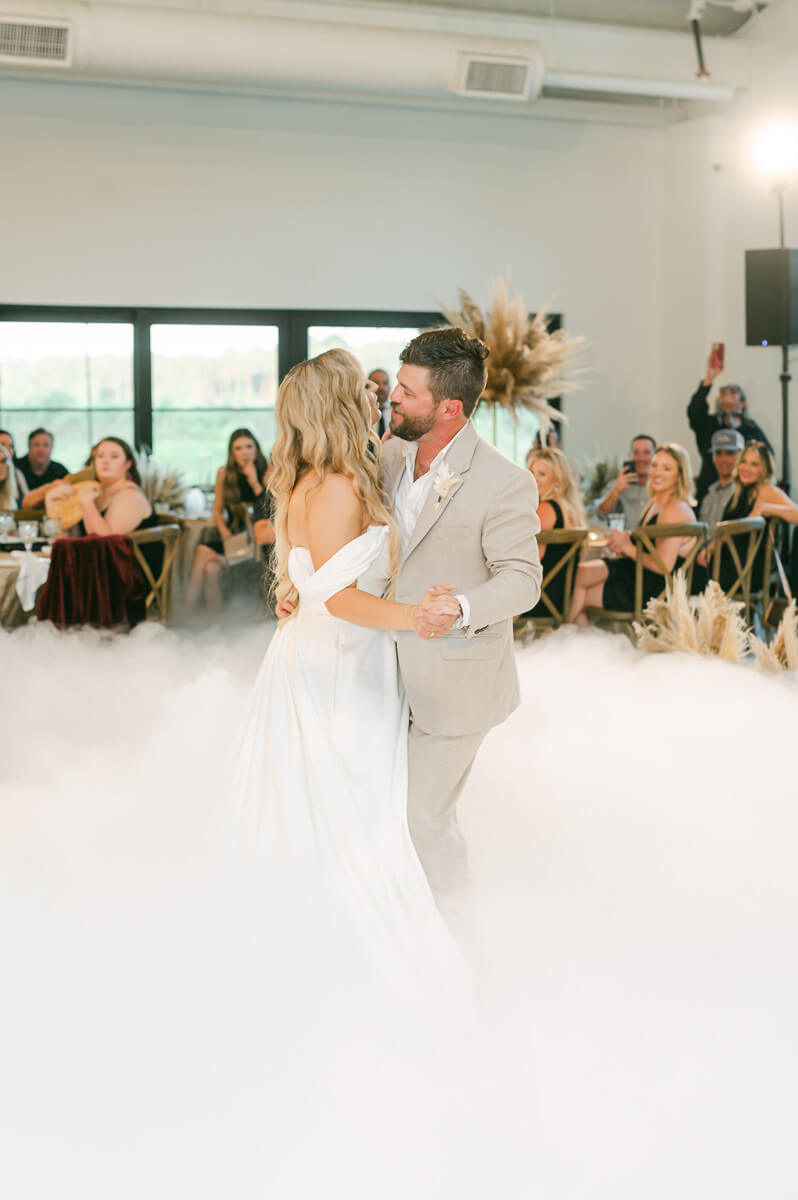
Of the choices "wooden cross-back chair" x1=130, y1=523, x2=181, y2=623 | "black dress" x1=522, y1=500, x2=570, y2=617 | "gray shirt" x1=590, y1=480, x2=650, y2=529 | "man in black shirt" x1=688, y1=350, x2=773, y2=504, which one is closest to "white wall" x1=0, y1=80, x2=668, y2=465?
"man in black shirt" x1=688, y1=350, x2=773, y2=504

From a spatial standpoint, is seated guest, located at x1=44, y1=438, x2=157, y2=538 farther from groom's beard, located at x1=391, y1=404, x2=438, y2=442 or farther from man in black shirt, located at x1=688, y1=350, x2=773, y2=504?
man in black shirt, located at x1=688, y1=350, x2=773, y2=504

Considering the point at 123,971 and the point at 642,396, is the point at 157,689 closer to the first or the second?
the point at 123,971

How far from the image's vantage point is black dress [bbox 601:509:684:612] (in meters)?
5.47

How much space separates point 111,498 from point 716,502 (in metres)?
3.51

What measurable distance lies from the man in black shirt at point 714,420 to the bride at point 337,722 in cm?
566

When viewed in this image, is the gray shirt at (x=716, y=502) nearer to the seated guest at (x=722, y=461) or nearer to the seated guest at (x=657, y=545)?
the seated guest at (x=722, y=461)

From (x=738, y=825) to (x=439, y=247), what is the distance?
22.2ft

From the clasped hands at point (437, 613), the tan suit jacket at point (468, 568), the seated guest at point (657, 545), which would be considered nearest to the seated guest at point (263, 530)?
the seated guest at point (657, 545)

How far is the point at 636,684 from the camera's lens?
15.5 feet

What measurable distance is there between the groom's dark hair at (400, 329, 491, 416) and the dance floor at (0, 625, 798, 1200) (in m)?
0.79

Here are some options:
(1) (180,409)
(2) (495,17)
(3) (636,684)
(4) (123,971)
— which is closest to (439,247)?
(2) (495,17)

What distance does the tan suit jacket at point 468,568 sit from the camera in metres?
2.34

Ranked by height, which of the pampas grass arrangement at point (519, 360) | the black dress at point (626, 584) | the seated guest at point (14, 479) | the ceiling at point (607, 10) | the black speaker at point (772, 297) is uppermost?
the ceiling at point (607, 10)

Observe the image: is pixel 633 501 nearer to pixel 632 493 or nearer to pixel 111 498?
pixel 632 493
